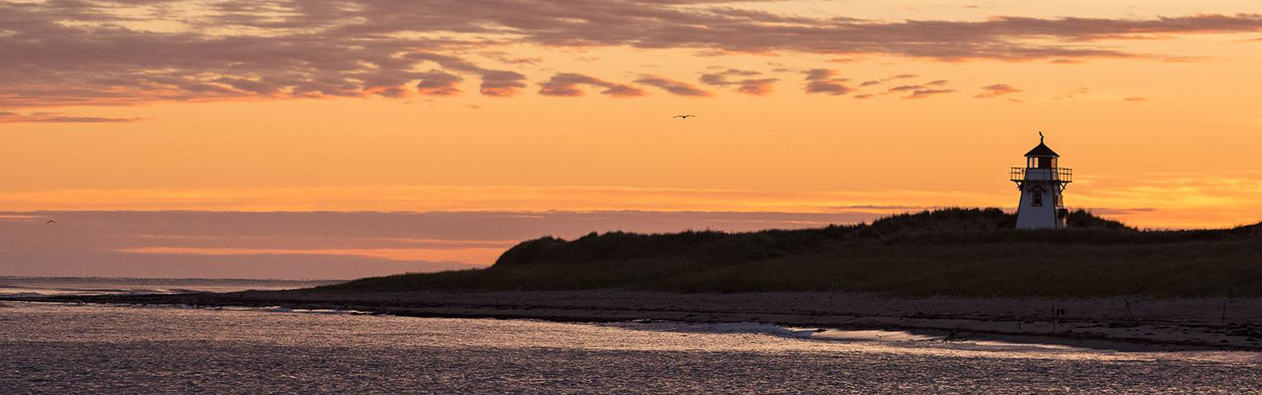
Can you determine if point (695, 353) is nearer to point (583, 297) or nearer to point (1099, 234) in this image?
point (583, 297)

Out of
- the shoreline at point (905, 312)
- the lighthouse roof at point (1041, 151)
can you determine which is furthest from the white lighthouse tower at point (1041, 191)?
the shoreline at point (905, 312)

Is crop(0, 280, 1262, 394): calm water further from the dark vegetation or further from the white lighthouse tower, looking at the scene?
the white lighthouse tower

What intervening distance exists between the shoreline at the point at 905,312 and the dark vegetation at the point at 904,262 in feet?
7.23

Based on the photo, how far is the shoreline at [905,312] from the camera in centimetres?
4134

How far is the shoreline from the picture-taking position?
41.3 meters

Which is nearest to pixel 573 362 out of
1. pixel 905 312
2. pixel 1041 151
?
pixel 905 312

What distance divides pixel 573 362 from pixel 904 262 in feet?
119

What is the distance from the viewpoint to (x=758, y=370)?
36406 mm

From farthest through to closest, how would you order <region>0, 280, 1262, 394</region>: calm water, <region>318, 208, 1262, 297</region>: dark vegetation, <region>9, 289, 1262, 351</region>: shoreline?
<region>318, 208, 1262, 297</region>: dark vegetation, <region>9, 289, 1262, 351</region>: shoreline, <region>0, 280, 1262, 394</region>: calm water

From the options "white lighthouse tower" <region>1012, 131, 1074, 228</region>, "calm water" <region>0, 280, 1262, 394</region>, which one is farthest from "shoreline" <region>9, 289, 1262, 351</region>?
"white lighthouse tower" <region>1012, 131, 1074, 228</region>

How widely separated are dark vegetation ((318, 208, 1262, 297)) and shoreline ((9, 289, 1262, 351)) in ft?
7.23

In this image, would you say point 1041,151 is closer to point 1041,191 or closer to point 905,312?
point 1041,191

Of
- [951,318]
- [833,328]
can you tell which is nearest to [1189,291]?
[951,318]

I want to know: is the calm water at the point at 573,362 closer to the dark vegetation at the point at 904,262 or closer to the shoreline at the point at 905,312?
the shoreline at the point at 905,312
